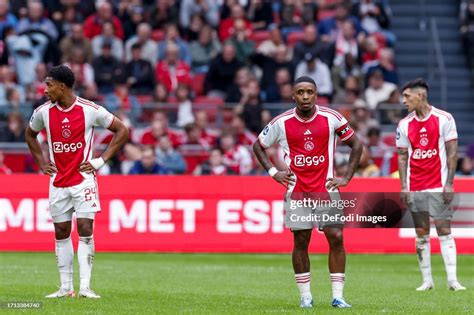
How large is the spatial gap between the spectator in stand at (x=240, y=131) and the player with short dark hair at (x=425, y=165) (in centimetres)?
974

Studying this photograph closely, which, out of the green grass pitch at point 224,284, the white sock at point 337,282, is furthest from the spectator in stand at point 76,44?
the white sock at point 337,282

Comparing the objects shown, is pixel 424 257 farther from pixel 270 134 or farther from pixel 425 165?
pixel 270 134

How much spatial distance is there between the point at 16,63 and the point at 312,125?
1674cm

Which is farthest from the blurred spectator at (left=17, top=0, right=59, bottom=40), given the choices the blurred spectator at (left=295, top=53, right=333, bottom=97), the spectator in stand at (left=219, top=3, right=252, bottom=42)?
the blurred spectator at (left=295, top=53, right=333, bottom=97)

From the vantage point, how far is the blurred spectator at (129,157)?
2625cm

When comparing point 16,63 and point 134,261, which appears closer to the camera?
point 134,261

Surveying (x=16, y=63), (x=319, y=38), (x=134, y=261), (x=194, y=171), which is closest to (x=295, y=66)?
(x=319, y=38)

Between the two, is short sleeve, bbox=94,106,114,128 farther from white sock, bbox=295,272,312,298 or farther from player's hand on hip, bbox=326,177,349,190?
white sock, bbox=295,272,312,298

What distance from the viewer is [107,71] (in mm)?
28922

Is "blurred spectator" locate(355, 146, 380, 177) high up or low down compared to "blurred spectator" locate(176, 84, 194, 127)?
down

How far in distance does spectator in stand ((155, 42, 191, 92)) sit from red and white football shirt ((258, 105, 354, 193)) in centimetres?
1528

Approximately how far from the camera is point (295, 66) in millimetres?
29484

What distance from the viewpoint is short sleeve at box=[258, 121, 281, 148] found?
1382 cm

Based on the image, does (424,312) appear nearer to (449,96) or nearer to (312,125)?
(312,125)
